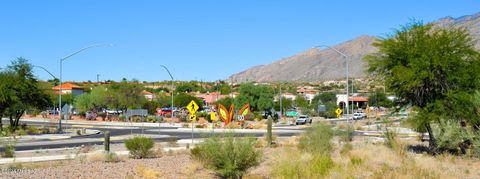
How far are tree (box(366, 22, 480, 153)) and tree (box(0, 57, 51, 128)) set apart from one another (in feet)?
107

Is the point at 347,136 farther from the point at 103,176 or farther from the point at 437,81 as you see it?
the point at 103,176

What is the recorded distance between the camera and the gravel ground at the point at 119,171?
1791 centimetres

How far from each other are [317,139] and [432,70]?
6086mm

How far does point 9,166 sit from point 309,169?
37.2 ft

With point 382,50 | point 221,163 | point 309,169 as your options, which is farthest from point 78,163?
point 382,50

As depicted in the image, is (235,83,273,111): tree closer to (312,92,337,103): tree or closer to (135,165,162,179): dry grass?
(312,92,337,103): tree

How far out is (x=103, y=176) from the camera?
17.7 m

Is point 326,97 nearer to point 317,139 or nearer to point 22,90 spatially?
point 22,90

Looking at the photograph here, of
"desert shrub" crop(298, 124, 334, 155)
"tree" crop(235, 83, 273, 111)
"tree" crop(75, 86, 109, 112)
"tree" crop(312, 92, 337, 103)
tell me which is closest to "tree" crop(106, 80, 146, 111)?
"tree" crop(75, 86, 109, 112)

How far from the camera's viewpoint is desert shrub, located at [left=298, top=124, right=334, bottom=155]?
945 inches

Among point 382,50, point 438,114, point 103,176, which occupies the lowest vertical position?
point 103,176

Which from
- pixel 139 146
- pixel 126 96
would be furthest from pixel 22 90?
pixel 126 96

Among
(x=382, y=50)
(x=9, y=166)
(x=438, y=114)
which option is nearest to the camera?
(x=9, y=166)

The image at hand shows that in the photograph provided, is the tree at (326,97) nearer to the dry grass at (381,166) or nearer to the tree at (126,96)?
the tree at (126,96)
